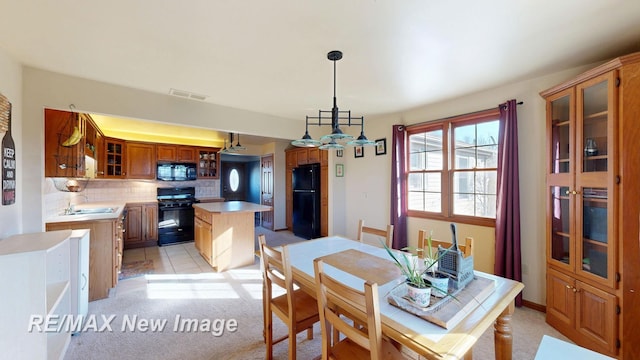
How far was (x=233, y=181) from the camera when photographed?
30.5 feet

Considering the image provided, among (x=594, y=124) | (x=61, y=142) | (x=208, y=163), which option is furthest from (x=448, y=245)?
(x=208, y=163)

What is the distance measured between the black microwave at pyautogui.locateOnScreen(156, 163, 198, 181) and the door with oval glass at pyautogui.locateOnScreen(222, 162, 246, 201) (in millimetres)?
3345

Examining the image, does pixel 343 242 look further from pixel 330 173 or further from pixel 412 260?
pixel 330 173

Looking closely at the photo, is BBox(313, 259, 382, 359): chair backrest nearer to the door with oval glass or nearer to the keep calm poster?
the keep calm poster

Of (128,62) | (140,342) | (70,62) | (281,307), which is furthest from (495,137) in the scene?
(70,62)

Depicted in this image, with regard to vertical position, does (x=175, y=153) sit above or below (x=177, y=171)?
above

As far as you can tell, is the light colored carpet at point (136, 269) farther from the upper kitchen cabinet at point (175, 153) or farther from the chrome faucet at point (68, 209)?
the upper kitchen cabinet at point (175, 153)

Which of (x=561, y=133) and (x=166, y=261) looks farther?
(x=166, y=261)

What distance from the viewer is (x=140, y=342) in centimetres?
214

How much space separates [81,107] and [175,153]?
9.66 ft

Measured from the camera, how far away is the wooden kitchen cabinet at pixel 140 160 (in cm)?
508

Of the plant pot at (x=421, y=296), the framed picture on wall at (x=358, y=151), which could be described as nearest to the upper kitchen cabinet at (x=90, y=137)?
the framed picture on wall at (x=358, y=151)

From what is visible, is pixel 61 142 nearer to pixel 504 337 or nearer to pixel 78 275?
pixel 78 275

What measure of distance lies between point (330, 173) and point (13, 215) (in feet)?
13.3
